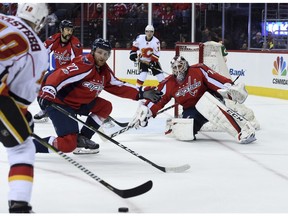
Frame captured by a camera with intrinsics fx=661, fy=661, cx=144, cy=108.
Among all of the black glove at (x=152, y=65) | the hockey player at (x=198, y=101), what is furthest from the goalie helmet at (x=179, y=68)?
the black glove at (x=152, y=65)

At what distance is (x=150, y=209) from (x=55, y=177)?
0.86 m

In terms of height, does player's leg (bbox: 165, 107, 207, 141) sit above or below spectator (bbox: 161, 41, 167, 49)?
below

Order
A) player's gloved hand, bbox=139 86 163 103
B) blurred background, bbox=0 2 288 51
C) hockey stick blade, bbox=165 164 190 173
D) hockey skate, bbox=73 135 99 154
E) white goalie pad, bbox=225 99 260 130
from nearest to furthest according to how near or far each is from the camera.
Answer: hockey stick blade, bbox=165 164 190 173 → player's gloved hand, bbox=139 86 163 103 → hockey skate, bbox=73 135 99 154 → white goalie pad, bbox=225 99 260 130 → blurred background, bbox=0 2 288 51

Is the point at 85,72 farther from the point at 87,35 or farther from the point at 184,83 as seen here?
the point at 87,35

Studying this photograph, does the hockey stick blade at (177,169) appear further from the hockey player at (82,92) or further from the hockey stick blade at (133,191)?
the hockey stick blade at (133,191)

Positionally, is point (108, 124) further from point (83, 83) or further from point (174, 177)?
point (174, 177)

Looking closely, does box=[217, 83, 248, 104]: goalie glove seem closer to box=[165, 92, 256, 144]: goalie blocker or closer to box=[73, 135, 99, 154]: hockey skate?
box=[165, 92, 256, 144]: goalie blocker

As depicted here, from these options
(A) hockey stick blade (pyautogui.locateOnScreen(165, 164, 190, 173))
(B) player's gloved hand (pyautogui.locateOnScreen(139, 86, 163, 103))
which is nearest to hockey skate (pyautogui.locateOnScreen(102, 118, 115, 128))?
(B) player's gloved hand (pyautogui.locateOnScreen(139, 86, 163, 103))

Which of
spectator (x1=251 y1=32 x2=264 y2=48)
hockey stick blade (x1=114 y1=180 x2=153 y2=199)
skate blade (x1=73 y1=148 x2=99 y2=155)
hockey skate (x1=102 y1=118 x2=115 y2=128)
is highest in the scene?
spectator (x1=251 y1=32 x2=264 y2=48)

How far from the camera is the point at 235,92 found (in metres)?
4.64

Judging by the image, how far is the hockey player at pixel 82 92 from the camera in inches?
150

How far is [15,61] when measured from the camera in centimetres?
227

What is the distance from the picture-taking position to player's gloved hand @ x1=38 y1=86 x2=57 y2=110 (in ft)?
11.9

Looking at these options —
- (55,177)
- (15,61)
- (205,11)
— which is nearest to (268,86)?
(205,11)
